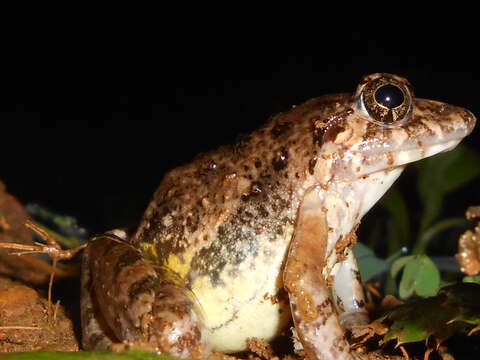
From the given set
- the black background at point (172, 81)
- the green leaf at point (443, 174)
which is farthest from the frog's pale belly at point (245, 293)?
the black background at point (172, 81)

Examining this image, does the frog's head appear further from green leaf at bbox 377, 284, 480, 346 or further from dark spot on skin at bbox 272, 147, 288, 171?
green leaf at bbox 377, 284, 480, 346

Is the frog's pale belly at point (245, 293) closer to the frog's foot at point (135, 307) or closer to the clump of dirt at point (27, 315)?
the frog's foot at point (135, 307)

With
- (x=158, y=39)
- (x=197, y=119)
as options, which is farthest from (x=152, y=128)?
(x=158, y=39)

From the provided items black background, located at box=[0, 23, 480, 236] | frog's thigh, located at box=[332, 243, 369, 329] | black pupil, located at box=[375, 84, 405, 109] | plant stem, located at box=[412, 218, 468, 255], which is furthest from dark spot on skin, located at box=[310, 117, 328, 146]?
black background, located at box=[0, 23, 480, 236]

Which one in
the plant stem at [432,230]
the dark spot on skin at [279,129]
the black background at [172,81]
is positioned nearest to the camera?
the dark spot on skin at [279,129]

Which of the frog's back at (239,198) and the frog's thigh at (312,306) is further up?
the frog's back at (239,198)

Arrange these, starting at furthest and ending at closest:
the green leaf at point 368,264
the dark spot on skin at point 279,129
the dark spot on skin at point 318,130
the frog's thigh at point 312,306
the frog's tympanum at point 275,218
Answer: the green leaf at point 368,264
the dark spot on skin at point 279,129
the dark spot on skin at point 318,130
the frog's tympanum at point 275,218
the frog's thigh at point 312,306

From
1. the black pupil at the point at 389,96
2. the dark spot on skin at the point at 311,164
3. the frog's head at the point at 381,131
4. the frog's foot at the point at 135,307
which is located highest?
the black pupil at the point at 389,96

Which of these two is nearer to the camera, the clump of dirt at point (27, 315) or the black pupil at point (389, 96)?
the black pupil at point (389, 96)
